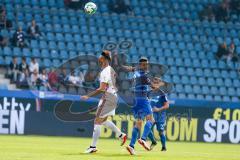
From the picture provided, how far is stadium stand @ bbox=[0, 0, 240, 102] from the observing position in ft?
114

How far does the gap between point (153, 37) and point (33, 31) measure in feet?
23.2

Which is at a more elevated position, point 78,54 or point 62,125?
point 78,54

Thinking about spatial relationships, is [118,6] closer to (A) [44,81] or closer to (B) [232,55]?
(B) [232,55]

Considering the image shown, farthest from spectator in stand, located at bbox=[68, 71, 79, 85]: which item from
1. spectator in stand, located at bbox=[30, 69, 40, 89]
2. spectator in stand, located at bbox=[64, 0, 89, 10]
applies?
spectator in stand, located at bbox=[64, 0, 89, 10]

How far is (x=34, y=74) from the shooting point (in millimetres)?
30859

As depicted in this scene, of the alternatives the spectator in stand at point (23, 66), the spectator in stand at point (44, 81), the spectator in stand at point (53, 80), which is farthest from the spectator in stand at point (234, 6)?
the spectator in stand at point (23, 66)

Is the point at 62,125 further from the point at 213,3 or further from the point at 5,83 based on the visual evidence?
the point at 213,3

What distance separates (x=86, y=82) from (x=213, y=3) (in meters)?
12.3

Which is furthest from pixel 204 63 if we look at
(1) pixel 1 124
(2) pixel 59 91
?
(1) pixel 1 124

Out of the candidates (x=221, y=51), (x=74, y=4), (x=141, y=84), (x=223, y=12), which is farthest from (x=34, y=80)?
(x=223, y=12)

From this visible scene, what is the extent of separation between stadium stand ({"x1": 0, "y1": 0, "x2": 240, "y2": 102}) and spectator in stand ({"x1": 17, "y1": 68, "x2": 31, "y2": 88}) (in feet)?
6.01

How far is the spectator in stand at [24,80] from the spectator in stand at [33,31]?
11.5ft

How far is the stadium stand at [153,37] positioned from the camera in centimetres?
3472

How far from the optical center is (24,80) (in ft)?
101
